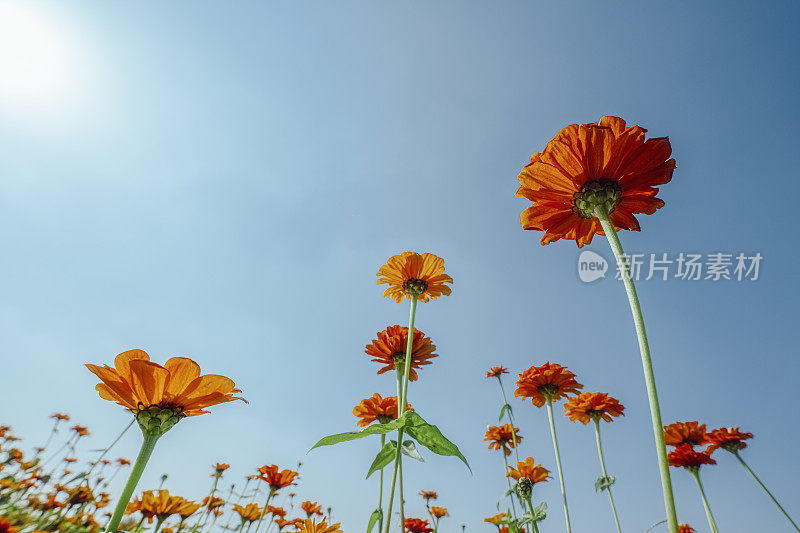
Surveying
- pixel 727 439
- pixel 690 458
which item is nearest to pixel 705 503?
pixel 690 458

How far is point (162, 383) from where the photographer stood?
1387mm

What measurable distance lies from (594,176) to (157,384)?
202cm

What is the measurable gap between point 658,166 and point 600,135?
320mm

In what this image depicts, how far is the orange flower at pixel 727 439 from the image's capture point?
4961mm

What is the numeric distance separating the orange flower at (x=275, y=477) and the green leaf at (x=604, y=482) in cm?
385

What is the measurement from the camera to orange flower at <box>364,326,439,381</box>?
3.08 m

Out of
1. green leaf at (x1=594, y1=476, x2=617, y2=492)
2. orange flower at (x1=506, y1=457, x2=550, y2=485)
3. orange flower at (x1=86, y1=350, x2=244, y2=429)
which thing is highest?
orange flower at (x1=506, y1=457, x2=550, y2=485)

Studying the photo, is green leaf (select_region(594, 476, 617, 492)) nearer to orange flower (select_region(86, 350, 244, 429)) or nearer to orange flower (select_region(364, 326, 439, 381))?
orange flower (select_region(364, 326, 439, 381))

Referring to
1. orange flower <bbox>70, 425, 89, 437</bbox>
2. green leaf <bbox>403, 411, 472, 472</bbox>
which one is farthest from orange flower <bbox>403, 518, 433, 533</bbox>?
orange flower <bbox>70, 425, 89, 437</bbox>

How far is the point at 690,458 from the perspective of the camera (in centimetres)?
471

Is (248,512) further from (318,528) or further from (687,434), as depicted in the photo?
(687,434)

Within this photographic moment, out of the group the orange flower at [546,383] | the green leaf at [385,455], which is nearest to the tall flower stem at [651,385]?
the green leaf at [385,455]

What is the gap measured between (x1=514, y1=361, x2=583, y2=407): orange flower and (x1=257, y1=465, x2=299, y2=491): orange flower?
131 inches

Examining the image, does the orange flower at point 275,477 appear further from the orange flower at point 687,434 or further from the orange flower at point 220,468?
the orange flower at point 687,434
